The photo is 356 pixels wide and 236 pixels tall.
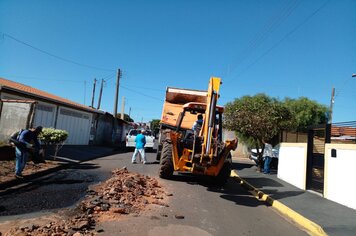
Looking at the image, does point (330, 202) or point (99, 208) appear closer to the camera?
point (99, 208)

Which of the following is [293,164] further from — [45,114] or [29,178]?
[45,114]

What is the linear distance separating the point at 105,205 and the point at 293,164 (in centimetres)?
853

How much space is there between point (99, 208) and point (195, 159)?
3410 millimetres

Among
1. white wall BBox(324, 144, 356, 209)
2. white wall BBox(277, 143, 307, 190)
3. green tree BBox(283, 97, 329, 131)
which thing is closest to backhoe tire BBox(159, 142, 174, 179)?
white wall BBox(277, 143, 307, 190)

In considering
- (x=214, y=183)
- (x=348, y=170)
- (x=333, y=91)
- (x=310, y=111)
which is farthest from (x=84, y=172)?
(x=310, y=111)

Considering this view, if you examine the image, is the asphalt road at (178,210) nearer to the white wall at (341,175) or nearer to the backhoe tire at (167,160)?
the backhoe tire at (167,160)

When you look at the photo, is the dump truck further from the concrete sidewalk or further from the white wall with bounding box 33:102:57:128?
the white wall with bounding box 33:102:57:128

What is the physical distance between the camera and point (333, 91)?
3400 centimetres

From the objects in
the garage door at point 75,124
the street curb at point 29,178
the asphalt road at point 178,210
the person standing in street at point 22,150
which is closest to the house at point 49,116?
the garage door at point 75,124

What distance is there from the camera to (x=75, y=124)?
24484 mm

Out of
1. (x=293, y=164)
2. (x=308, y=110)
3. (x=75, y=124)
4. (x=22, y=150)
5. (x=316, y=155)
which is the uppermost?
(x=308, y=110)

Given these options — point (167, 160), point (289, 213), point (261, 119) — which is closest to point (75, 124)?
point (261, 119)

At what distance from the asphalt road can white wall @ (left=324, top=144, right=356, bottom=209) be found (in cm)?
213

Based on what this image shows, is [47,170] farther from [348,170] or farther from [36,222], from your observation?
[348,170]
